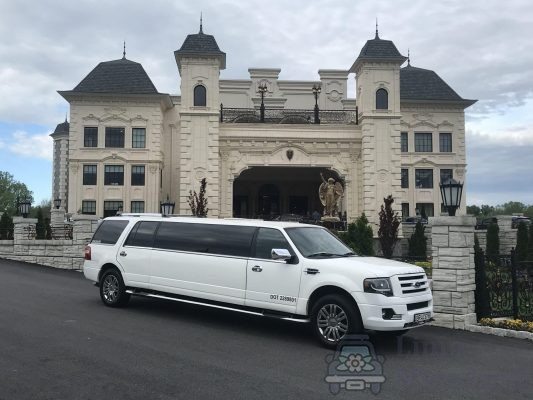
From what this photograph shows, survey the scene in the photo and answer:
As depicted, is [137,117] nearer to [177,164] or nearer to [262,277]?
[177,164]

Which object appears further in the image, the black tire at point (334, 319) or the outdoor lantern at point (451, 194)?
the outdoor lantern at point (451, 194)

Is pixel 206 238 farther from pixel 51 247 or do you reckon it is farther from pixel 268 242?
pixel 51 247

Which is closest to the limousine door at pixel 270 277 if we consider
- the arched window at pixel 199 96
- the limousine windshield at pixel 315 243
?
the limousine windshield at pixel 315 243

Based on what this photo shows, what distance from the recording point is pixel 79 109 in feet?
131

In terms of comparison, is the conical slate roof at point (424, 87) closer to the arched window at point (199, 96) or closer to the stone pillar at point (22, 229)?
the arched window at point (199, 96)

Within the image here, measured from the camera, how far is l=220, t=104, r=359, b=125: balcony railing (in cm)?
3581

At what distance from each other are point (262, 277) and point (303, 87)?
38479mm

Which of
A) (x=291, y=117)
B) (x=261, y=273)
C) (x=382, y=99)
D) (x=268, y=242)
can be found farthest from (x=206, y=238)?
(x=291, y=117)

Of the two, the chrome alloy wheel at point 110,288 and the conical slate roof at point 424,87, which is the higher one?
the conical slate roof at point 424,87

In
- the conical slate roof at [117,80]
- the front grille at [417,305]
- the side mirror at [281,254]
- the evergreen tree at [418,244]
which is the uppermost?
the conical slate roof at [117,80]

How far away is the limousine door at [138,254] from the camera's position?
9961mm

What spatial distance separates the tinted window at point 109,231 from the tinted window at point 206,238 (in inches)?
49.8

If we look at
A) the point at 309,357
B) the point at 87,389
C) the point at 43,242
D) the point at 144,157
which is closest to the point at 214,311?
the point at 309,357

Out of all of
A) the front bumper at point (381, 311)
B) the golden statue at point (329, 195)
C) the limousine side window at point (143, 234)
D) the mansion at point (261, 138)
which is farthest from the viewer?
the mansion at point (261, 138)
